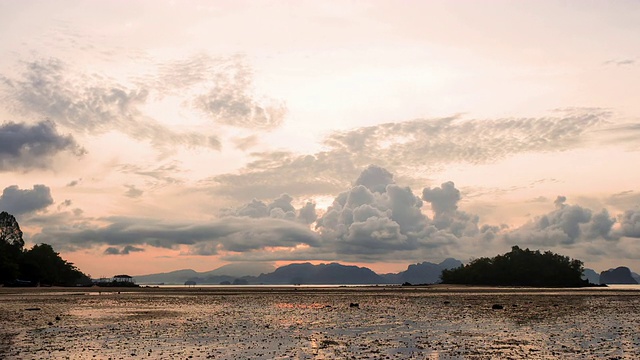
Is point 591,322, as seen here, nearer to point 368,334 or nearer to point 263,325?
point 368,334

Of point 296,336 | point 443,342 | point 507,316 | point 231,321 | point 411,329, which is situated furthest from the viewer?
point 507,316

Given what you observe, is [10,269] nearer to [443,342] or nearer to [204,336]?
[204,336]

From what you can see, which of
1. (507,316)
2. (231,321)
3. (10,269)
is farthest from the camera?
(10,269)

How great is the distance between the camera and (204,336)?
124ft

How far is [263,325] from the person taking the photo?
45562mm

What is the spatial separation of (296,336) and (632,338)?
21.8 m

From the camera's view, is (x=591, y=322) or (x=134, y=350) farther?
(x=591, y=322)

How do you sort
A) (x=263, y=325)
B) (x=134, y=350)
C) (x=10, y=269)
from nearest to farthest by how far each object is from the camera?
(x=134, y=350), (x=263, y=325), (x=10, y=269)

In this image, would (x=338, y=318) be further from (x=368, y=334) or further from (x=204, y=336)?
(x=204, y=336)

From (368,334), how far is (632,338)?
55.9ft

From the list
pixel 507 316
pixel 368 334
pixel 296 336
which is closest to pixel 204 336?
pixel 296 336

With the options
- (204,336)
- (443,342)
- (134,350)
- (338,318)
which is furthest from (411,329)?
(134,350)

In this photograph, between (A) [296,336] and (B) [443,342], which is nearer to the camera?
(B) [443,342]

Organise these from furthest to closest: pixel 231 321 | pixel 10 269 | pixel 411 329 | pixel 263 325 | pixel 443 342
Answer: pixel 10 269, pixel 231 321, pixel 263 325, pixel 411 329, pixel 443 342
